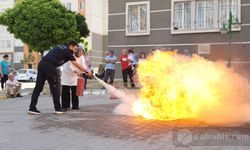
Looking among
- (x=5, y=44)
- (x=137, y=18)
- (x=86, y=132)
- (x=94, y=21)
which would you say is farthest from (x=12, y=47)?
(x=86, y=132)

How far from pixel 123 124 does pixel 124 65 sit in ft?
32.2

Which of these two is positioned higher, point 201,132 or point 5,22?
point 5,22

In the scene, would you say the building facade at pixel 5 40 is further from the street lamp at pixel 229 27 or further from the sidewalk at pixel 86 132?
the sidewalk at pixel 86 132

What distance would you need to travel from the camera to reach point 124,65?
712 inches

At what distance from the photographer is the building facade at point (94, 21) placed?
73.4 meters

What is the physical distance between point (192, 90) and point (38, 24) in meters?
25.9

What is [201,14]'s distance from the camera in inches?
856

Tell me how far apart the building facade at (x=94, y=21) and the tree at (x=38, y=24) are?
36766 millimetres

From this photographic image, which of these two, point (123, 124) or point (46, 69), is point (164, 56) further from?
point (46, 69)

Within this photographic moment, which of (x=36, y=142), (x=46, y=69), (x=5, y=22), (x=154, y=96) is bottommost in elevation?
(x=36, y=142)

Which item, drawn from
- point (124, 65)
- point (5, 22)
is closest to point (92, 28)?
point (5, 22)

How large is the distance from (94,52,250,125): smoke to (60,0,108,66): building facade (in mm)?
63175

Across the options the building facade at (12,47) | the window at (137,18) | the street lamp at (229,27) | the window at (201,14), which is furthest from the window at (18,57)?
the street lamp at (229,27)

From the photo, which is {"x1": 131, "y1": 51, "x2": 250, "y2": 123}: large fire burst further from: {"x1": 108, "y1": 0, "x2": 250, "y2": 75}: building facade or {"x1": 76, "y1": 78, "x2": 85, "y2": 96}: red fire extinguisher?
{"x1": 108, "y1": 0, "x2": 250, "y2": 75}: building facade
